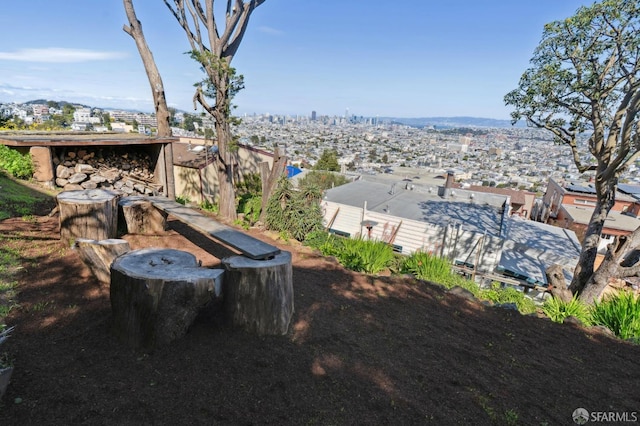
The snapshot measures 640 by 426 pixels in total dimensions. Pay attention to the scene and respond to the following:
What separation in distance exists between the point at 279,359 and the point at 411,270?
13.4ft

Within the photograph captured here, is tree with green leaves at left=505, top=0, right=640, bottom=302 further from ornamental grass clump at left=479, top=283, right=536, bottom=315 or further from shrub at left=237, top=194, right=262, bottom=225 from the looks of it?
shrub at left=237, top=194, right=262, bottom=225

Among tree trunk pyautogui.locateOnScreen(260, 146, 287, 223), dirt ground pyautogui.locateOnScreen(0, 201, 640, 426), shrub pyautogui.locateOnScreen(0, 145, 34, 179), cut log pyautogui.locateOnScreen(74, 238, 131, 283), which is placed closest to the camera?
dirt ground pyautogui.locateOnScreen(0, 201, 640, 426)

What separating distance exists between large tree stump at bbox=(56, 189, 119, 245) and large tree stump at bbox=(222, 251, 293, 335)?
2533 millimetres

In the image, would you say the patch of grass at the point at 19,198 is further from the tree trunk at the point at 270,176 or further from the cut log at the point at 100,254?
the tree trunk at the point at 270,176

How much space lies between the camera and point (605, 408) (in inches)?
109

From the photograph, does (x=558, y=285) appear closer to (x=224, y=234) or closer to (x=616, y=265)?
(x=616, y=265)

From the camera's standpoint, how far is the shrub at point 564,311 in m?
4.79

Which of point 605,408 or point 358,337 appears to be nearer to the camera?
point 605,408

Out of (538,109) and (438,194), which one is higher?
(538,109)

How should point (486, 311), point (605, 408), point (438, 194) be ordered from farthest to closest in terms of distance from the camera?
point (438, 194) < point (486, 311) < point (605, 408)

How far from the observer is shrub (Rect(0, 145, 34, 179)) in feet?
25.2

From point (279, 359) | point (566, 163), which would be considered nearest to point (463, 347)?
point (279, 359)

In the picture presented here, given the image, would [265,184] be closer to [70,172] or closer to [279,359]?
[70,172]

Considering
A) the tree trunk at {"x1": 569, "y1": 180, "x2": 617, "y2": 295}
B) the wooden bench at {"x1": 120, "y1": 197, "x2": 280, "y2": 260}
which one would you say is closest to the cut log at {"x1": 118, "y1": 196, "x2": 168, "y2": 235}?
the wooden bench at {"x1": 120, "y1": 197, "x2": 280, "y2": 260}
